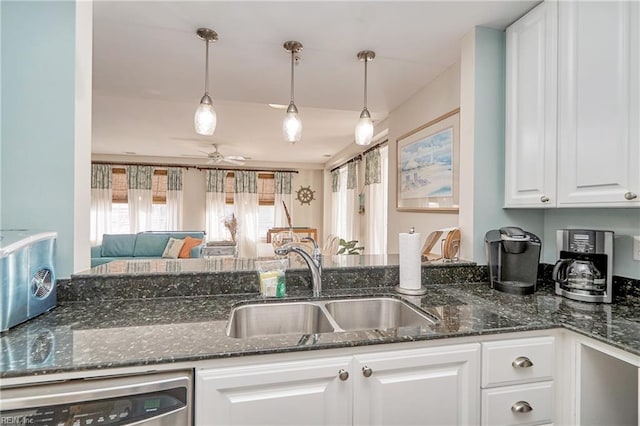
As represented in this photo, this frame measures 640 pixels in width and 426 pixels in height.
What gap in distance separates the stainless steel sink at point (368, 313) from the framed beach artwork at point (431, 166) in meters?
1.00

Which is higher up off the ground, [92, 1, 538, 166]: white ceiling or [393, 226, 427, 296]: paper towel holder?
[92, 1, 538, 166]: white ceiling

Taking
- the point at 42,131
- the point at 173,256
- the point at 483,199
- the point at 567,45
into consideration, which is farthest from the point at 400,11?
the point at 173,256

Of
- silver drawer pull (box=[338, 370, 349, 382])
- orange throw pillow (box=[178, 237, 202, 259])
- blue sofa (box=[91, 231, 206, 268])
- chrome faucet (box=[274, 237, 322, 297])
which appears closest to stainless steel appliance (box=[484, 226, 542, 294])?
chrome faucet (box=[274, 237, 322, 297])

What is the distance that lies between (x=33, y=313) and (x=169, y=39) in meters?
1.49

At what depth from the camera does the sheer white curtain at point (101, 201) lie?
6.44m

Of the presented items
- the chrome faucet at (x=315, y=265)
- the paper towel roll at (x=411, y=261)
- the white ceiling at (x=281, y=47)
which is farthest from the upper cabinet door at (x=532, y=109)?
the chrome faucet at (x=315, y=265)

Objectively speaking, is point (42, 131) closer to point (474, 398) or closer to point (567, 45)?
point (474, 398)

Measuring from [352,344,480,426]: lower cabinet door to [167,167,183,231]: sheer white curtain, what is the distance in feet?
21.8

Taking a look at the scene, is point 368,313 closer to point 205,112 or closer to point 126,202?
point 205,112

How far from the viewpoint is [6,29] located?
49.1 inches

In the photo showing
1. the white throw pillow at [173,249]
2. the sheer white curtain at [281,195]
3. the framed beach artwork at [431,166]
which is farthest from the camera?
the sheer white curtain at [281,195]

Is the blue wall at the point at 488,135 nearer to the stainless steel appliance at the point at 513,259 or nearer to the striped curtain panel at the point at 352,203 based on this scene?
the stainless steel appliance at the point at 513,259

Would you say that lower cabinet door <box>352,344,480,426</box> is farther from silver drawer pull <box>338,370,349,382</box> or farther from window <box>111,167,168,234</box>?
window <box>111,167,168,234</box>

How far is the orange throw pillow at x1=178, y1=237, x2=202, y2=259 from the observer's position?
506 centimetres
